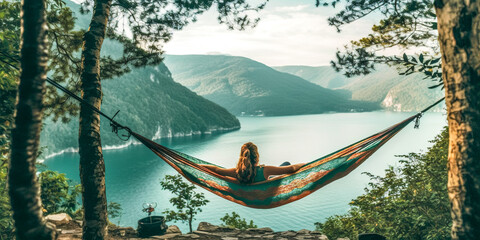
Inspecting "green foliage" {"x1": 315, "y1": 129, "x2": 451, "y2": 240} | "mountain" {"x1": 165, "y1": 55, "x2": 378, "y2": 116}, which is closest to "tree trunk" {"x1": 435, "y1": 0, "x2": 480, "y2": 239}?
"green foliage" {"x1": 315, "y1": 129, "x2": 451, "y2": 240}

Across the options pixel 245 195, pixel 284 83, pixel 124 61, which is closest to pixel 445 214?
pixel 245 195

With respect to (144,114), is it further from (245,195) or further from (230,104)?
(245,195)

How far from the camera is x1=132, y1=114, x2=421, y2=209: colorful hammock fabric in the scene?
7.98ft

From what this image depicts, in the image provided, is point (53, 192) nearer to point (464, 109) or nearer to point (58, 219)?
point (58, 219)

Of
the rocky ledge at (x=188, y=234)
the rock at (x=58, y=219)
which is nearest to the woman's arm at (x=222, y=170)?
the rocky ledge at (x=188, y=234)

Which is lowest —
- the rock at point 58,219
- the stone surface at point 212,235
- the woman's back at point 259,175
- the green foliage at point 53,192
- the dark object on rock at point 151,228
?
the stone surface at point 212,235

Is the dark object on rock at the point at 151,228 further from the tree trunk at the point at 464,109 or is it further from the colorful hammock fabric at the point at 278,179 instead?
the tree trunk at the point at 464,109

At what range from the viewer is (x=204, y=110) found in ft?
167

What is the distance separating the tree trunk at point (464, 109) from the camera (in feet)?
4.11

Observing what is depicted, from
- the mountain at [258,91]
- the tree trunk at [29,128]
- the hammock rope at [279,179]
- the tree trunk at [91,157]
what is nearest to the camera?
the tree trunk at [29,128]

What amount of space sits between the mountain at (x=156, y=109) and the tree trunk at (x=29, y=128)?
129 feet

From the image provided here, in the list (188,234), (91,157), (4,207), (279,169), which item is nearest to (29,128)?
(91,157)

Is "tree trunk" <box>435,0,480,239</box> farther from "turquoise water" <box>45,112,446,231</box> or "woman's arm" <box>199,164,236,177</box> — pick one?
"turquoise water" <box>45,112,446,231</box>

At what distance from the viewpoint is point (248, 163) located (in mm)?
2486
